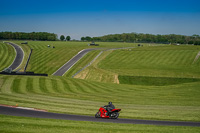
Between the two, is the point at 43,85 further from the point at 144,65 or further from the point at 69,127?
the point at 144,65

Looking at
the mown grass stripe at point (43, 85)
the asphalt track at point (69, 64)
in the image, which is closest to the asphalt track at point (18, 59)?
the asphalt track at point (69, 64)

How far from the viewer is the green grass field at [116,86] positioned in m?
25.9

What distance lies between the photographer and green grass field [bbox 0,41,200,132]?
25.9 m

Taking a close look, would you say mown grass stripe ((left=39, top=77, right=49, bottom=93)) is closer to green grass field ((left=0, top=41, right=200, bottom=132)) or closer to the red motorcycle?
green grass field ((left=0, top=41, right=200, bottom=132))

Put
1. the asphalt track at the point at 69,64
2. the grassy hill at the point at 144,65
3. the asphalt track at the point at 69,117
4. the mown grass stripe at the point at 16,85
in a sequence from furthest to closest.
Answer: the asphalt track at the point at 69,64, the grassy hill at the point at 144,65, the mown grass stripe at the point at 16,85, the asphalt track at the point at 69,117

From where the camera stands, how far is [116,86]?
171ft

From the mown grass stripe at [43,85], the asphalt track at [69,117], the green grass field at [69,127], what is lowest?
the mown grass stripe at [43,85]

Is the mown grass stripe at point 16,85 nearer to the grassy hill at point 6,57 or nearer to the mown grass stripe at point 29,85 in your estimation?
the mown grass stripe at point 29,85

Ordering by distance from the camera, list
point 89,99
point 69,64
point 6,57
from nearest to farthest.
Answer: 1. point 89,99
2. point 69,64
3. point 6,57

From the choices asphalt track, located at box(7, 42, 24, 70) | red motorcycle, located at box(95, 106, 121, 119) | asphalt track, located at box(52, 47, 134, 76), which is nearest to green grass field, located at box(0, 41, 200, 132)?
red motorcycle, located at box(95, 106, 121, 119)

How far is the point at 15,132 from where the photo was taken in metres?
17.1

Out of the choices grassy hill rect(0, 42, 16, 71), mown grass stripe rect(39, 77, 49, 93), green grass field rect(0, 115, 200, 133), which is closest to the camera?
green grass field rect(0, 115, 200, 133)

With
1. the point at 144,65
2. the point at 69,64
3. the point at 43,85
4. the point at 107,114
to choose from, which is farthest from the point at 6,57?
the point at 107,114

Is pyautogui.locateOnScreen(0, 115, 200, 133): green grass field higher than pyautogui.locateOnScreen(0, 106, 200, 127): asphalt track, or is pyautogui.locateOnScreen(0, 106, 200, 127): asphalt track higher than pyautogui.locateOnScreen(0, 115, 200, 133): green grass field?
pyautogui.locateOnScreen(0, 115, 200, 133): green grass field
